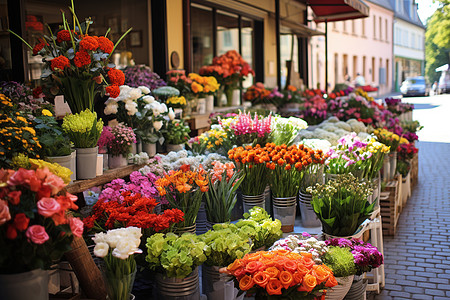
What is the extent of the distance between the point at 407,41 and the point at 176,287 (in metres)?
44.4

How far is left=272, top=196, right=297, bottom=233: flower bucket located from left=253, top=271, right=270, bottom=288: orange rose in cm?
144

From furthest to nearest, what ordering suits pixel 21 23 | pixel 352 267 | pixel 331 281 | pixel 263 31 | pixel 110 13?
pixel 263 31
pixel 110 13
pixel 21 23
pixel 352 267
pixel 331 281

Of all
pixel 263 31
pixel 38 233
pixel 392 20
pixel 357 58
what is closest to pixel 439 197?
pixel 263 31

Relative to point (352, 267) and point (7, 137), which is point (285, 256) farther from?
point (7, 137)

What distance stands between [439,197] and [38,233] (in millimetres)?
7193

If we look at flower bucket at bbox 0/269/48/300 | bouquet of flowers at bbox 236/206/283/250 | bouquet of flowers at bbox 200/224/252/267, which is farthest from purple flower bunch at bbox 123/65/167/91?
flower bucket at bbox 0/269/48/300

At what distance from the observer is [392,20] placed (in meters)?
37.3

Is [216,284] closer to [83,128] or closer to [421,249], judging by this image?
[83,128]

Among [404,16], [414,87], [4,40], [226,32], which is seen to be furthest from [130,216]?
[404,16]

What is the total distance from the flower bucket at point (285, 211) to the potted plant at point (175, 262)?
117cm

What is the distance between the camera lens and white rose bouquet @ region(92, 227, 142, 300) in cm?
241

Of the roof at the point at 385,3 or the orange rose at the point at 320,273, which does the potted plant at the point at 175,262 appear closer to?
the orange rose at the point at 320,273

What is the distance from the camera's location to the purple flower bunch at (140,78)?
16.6ft

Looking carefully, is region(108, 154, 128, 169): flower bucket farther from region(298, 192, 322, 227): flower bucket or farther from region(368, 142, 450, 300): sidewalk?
region(368, 142, 450, 300): sidewalk
